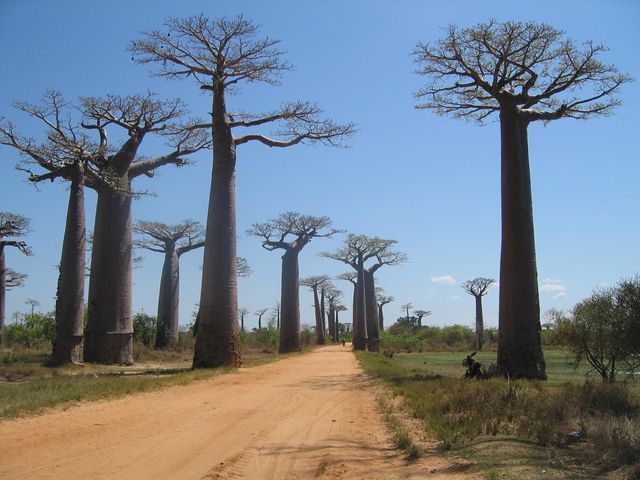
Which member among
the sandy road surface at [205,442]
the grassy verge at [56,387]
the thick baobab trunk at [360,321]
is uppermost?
the thick baobab trunk at [360,321]

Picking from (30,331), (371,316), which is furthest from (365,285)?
(30,331)

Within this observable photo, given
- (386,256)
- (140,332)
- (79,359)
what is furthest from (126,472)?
(386,256)

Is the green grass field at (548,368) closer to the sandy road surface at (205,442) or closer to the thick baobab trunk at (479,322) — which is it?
the sandy road surface at (205,442)

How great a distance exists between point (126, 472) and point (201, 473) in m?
0.55

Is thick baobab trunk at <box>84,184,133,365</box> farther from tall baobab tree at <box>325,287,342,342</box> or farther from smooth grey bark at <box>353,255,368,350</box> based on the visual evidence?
tall baobab tree at <box>325,287,342,342</box>

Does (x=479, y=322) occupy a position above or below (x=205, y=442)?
above

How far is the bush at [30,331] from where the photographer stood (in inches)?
989

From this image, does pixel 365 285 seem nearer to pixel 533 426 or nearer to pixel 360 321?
pixel 360 321

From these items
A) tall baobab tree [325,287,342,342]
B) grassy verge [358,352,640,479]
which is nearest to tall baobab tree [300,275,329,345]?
tall baobab tree [325,287,342,342]

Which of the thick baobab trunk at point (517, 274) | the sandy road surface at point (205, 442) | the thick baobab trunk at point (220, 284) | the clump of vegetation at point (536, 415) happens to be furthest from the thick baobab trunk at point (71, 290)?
the thick baobab trunk at point (517, 274)

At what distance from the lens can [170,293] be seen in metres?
30.0

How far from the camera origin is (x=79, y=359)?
14.6 m

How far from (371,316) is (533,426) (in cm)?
3258

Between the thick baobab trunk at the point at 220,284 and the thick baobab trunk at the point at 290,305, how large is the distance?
1613cm
